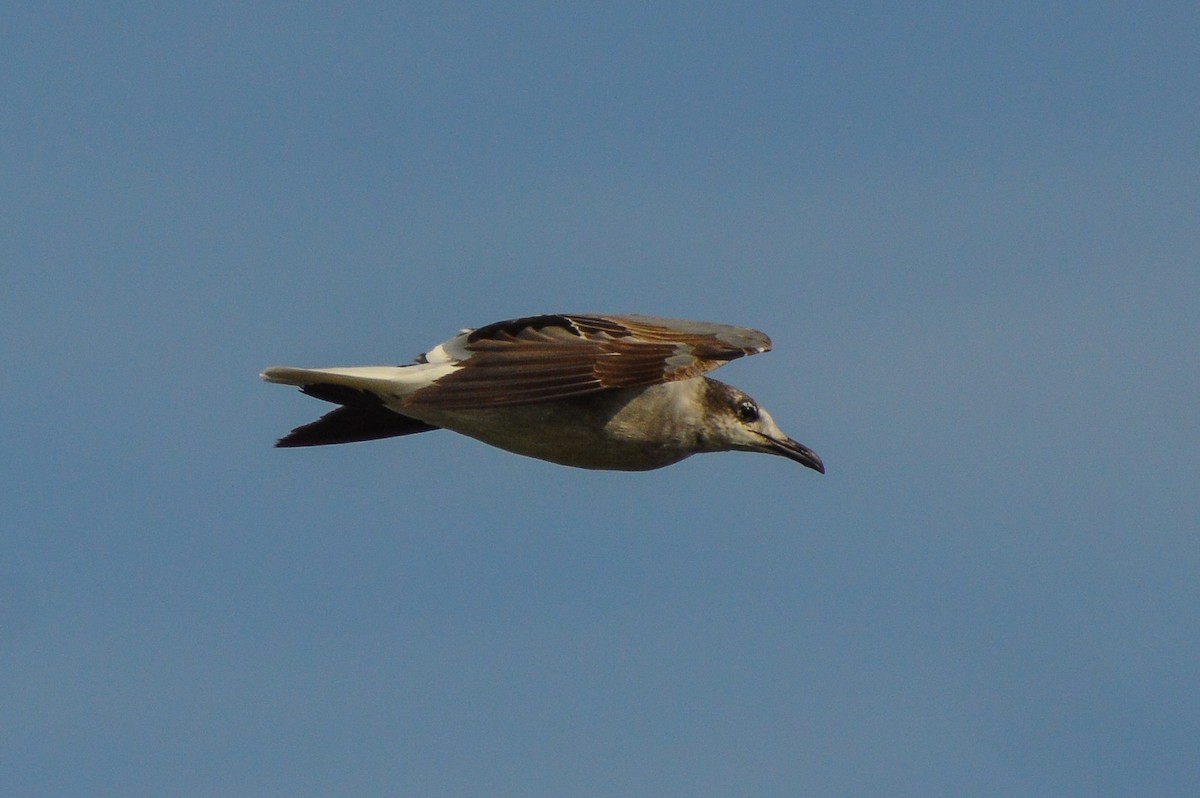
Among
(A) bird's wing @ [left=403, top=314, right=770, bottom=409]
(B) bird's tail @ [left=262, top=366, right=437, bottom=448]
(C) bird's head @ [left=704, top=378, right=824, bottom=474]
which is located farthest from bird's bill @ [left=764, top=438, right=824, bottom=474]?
(B) bird's tail @ [left=262, top=366, right=437, bottom=448]

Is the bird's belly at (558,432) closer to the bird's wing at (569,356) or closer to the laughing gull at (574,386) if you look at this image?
the laughing gull at (574,386)

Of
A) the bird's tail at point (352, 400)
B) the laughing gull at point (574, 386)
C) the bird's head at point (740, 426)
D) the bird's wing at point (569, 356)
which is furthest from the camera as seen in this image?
the bird's head at point (740, 426)

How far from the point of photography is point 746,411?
1603 cm

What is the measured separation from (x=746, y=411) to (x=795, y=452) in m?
0.69

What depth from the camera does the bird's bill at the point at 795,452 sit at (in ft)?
53.6

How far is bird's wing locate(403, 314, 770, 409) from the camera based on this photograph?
46.1 ft

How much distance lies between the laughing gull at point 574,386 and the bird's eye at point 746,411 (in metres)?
0.05

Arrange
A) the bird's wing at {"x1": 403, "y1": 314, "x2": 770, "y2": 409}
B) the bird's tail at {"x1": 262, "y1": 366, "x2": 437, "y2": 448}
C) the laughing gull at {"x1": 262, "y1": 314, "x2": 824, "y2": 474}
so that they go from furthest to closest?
the bird's tail at {"x1": 262, "y1": 366, "x2": 437, "y2": 448} < the laughing gull at {"x1": 262, "y1": 314, "x2": 824, "y2": 474} < the bird's wing at {"x1": 403, "y1": 314, "x2": 770, "y2": 409}

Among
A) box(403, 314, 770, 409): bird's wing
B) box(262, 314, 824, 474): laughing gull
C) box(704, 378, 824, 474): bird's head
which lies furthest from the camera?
box(704, 378, 824, 474): bird's head

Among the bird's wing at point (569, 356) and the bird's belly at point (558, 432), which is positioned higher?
the bird's wing at point (569, 356)

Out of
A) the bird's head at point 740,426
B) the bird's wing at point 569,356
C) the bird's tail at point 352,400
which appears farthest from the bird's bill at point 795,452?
the bird's tail at point 352,400

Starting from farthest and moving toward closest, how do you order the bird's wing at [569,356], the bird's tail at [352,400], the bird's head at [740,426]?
the bird's head at [740,426] → the bird's tail at [352,400] → the bird's wing at [569,356]

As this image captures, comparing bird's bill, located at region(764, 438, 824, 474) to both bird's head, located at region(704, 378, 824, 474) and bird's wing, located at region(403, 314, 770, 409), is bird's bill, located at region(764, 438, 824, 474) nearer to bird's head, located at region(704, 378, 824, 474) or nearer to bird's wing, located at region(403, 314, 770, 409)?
bird's head, located at region(704, 378, 824, 474)

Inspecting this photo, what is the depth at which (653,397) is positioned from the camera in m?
15.2
